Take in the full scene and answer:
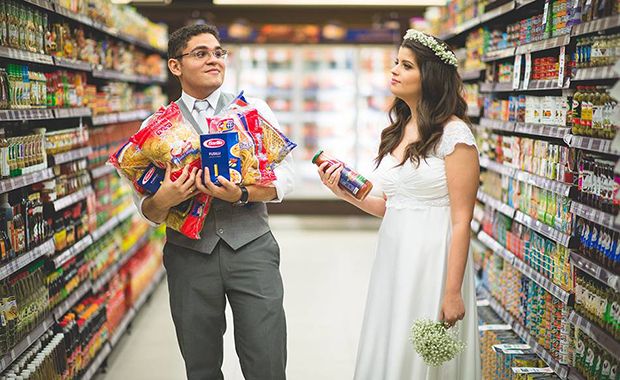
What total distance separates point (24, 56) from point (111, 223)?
6.72 ft

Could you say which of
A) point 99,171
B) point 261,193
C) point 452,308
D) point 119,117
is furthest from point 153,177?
point 119,117

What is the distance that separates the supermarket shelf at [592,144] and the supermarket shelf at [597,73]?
0.82 ft

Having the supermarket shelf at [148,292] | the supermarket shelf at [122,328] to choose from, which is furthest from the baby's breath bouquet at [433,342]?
the supermarket shelf at [148,292]

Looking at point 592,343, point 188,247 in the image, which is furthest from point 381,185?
point 592,343

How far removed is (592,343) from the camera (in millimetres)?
3408

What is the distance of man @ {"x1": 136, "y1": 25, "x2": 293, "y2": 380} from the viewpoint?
10.2ft

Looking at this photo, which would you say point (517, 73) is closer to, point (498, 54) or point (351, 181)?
point (498, 54)

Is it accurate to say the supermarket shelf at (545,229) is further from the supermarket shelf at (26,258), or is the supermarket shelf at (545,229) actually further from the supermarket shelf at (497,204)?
the supermarket shelf at (26,258)

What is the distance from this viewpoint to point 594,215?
3.25 metres

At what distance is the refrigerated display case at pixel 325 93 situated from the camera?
38.0ft

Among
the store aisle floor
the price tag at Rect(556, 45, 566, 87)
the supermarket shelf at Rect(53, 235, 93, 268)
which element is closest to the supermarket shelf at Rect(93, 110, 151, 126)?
the supermarket shelf at Rect(53, 235, 93, 268)

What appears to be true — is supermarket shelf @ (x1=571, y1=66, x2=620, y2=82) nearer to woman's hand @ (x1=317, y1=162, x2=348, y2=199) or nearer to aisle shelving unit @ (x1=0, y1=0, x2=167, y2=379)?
woman's hand @ (x1=317, y1=162, x2=348, y2=199)

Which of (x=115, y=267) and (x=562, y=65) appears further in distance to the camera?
(x=115, y=267)

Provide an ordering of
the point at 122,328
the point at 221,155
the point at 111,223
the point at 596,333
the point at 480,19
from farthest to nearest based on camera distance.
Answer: the point at 122,328 → the point at 111,223 → the point at 480,19 → the point at 596,333 → the point at 221,155
